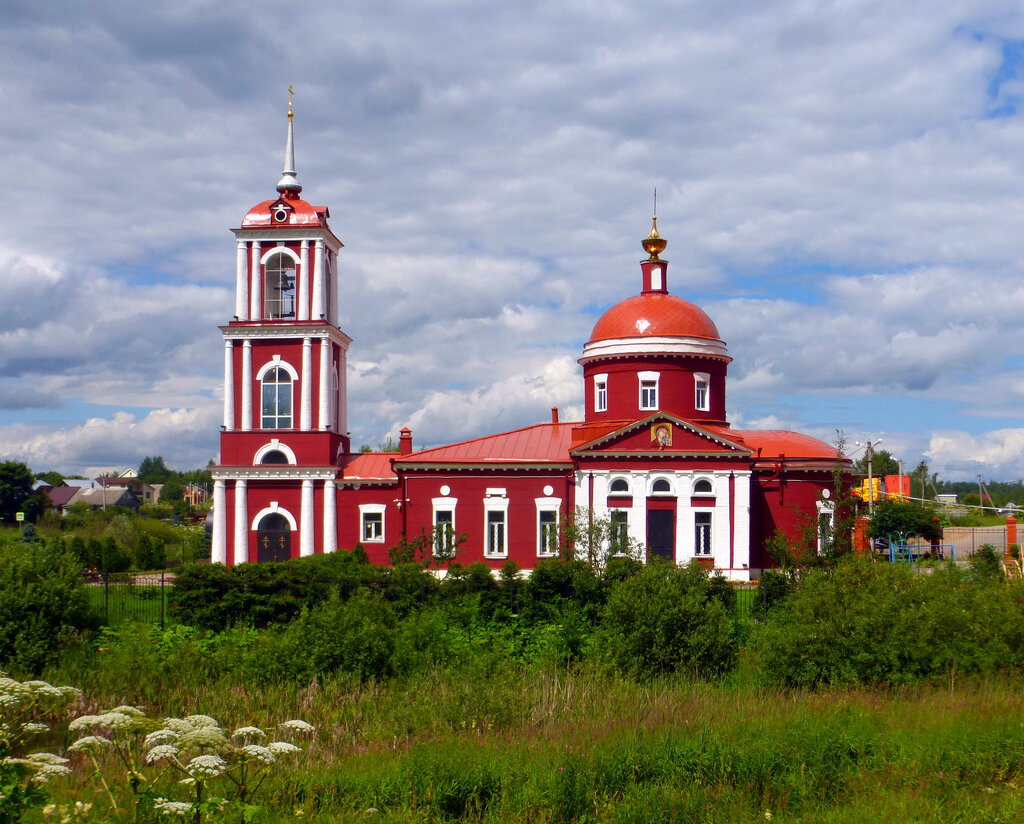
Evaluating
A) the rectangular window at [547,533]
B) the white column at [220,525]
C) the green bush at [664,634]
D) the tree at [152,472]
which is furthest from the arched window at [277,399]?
the tree at [152,472]

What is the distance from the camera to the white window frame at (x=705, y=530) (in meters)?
33.8

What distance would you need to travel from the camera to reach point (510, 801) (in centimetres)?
981

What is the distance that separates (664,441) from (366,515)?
11.6 meters

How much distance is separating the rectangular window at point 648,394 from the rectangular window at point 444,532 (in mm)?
8246

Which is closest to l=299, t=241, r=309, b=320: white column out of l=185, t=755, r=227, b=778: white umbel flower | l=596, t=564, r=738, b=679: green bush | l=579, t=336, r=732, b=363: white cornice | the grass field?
l=579, t=336, r=732, b=363: white cornice

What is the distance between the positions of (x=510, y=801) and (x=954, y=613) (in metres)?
8.39

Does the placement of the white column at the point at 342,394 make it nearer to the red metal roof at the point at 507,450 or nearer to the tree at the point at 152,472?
the red metal roof at the point at 507,450

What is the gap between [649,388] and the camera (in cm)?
3675

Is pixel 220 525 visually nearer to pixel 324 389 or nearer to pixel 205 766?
pixel 324 389

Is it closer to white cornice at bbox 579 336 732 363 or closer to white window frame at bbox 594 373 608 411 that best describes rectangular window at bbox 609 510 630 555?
white window frame at bbox 594 373 608 411

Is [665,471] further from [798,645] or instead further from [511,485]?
[798,645]

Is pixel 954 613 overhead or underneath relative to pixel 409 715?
overhead

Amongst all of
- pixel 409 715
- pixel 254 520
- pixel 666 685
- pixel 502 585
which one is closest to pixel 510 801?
pixel 409 715

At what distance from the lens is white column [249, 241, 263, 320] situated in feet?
121
